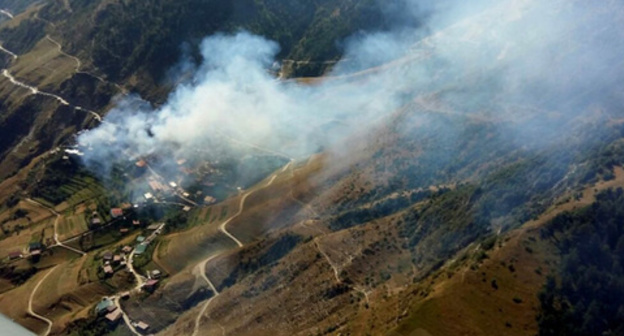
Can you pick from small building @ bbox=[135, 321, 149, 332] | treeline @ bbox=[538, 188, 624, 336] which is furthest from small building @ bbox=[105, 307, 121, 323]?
treeline @ bbox=[538, 188, 624, 336]

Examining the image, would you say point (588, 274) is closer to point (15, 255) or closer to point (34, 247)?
point (34, 247)

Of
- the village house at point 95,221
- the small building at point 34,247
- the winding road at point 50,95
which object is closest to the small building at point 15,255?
the small building at point 34,247

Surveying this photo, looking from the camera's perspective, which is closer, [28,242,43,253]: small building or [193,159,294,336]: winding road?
[193,159,294,336]: winding road

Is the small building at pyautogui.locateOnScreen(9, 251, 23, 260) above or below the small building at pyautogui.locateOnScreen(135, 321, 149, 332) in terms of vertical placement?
above

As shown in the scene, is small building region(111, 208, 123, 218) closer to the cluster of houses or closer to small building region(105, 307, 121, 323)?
the cluster of houses

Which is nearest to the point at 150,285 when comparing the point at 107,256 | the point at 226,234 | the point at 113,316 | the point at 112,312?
the point at 112,312
